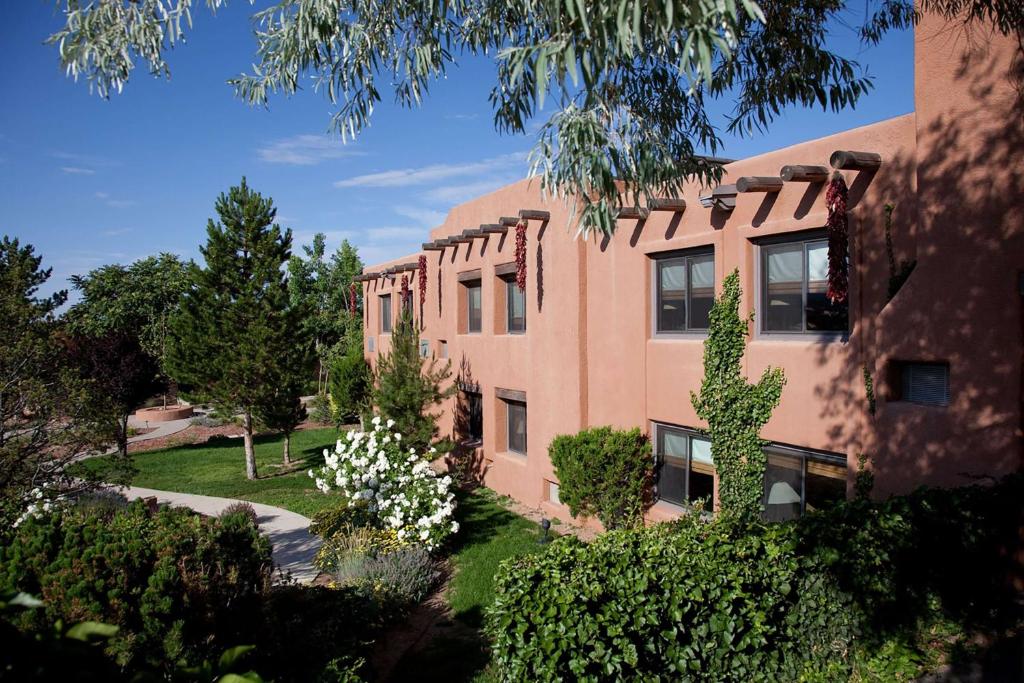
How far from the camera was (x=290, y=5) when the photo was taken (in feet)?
21.9

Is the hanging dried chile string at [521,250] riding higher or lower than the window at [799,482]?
higher

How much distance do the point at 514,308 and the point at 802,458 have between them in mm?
8069

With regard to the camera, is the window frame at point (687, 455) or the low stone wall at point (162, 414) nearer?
the window frame at point (687, 455)

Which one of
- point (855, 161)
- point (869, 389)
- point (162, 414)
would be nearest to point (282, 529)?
point (869, 389)

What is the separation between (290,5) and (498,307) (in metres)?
10.0

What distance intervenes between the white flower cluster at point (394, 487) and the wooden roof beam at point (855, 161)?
287 inches

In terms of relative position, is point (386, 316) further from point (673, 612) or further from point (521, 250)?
point (673, 612)

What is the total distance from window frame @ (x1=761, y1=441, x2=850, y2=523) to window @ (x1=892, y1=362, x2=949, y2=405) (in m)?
1.25

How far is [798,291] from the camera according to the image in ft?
30.0

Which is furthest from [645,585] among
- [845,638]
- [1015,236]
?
[1015,236]

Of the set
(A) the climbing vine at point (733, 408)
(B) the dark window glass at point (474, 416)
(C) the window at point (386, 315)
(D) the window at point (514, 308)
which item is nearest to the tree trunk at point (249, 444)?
(B) the dark window glass at point (474, 416)

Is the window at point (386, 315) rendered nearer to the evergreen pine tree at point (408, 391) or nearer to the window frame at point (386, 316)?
the window frame at point (386, 316)

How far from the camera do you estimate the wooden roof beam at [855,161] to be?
7.70 m

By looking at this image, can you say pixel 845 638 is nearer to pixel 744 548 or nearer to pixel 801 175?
pixel 744 548
